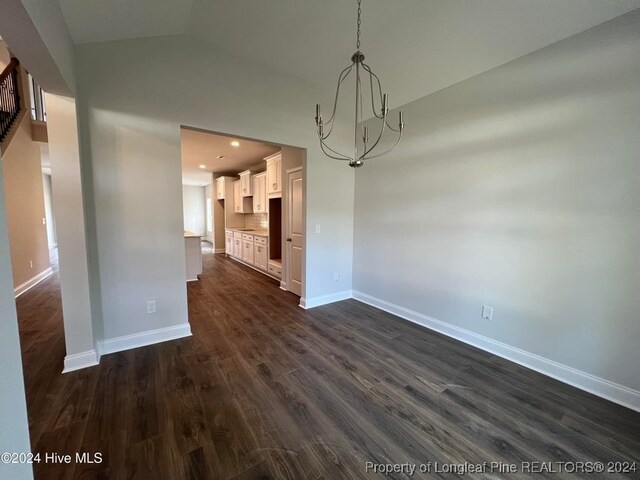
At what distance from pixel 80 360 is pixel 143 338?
0.49 meters

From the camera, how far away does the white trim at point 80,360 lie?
221 cm

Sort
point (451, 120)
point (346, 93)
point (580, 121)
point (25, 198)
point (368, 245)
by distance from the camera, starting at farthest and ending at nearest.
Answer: point (25, 198) < point (368, 245) < point (346, 93) < point (451, 120) < point (580, 121)

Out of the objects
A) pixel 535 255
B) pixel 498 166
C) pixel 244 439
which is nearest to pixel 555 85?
pixel 498 166

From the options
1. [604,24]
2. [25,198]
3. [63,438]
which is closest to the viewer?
[63,438]

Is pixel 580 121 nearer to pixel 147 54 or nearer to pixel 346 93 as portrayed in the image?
pixel 346 93

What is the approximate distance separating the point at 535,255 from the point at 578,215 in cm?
44

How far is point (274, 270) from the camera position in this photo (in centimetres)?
539

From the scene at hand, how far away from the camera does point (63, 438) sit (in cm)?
157

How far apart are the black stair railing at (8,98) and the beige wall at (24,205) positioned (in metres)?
0.15

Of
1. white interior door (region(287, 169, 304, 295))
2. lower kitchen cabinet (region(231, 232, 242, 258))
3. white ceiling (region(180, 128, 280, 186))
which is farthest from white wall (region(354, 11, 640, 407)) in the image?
lower kitchen cabinet (region(231, 232, 242, 258))

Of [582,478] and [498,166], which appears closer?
[582,478]

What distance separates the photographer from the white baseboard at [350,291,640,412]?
76.4 inches

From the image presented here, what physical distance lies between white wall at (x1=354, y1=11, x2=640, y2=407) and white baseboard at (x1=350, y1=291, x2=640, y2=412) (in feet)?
0.17

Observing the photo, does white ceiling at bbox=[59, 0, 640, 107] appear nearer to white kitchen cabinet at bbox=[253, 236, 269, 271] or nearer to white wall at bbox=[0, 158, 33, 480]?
white wall at bbox=[0, 158, 33, 480]
